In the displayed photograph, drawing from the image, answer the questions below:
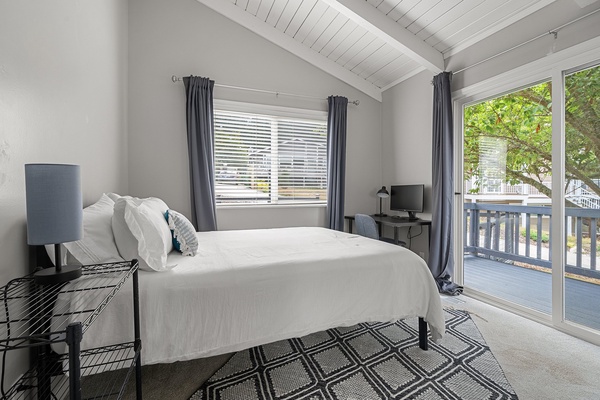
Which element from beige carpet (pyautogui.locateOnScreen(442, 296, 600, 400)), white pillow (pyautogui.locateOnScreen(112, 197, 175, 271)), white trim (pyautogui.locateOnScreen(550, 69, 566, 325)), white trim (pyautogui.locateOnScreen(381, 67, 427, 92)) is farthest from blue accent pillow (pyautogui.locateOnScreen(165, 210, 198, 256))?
white trim (pyautogui.locateOnScreen(381, 67, 427, 92))

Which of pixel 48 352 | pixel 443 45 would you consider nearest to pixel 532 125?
pixel 443 45

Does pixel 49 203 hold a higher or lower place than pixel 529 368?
higher

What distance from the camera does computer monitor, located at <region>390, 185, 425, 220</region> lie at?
3.52m

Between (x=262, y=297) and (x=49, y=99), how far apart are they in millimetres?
1438

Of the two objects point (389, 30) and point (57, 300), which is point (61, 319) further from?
point (389, 30)

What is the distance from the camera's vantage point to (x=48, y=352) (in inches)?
49.8

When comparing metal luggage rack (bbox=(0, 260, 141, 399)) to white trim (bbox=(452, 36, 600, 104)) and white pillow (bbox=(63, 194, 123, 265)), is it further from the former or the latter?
white trim (bbox=(452, 36, 600, 104))

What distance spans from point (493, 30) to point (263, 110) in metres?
2.54

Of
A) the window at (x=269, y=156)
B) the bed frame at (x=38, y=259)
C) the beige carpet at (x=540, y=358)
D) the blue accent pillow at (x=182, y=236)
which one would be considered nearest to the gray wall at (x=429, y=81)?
the window at (x=269, y=156)

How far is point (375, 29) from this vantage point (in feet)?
9.90

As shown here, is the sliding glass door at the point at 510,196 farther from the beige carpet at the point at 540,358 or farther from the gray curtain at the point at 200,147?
the gray curtain at the point at 200,147

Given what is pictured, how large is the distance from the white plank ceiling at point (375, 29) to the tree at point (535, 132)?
0.68 m

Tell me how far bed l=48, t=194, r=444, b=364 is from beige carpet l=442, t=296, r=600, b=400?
0.49 metres

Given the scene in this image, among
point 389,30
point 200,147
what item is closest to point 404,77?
point 389,30
